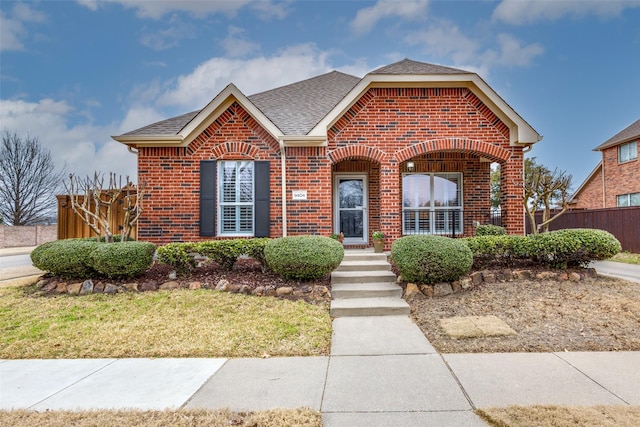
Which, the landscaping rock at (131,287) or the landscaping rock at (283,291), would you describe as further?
the landscaping rock at (131,287)

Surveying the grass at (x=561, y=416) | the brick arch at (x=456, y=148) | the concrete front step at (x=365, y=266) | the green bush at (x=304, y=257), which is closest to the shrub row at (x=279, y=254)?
the green bush at (x=304, y=257)

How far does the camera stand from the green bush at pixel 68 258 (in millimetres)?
6695

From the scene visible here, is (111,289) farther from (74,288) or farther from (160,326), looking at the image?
(160,326)

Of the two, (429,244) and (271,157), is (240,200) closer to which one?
(271,157)

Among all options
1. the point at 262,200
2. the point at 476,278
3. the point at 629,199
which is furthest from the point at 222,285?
the point at 629,199

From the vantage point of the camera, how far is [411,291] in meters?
6.26

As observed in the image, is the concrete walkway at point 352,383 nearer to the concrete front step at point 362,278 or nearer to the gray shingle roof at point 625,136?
the concrete front step at point 362,278

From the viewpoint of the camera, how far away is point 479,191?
1026cm

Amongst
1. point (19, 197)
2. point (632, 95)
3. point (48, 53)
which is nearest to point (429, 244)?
point (48, 53)

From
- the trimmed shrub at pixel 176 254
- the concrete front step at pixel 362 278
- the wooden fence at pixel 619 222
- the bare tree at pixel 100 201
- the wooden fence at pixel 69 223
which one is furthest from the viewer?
the wooden fence at pixel 619 222

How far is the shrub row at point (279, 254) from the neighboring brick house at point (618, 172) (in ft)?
53.1

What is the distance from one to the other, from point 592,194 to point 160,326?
84.6 feet

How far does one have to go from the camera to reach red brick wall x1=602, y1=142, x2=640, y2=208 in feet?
56.7

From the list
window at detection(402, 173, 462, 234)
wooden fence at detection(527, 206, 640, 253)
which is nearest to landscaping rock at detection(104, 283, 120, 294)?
window at detection(402, 173, 462, 234)
